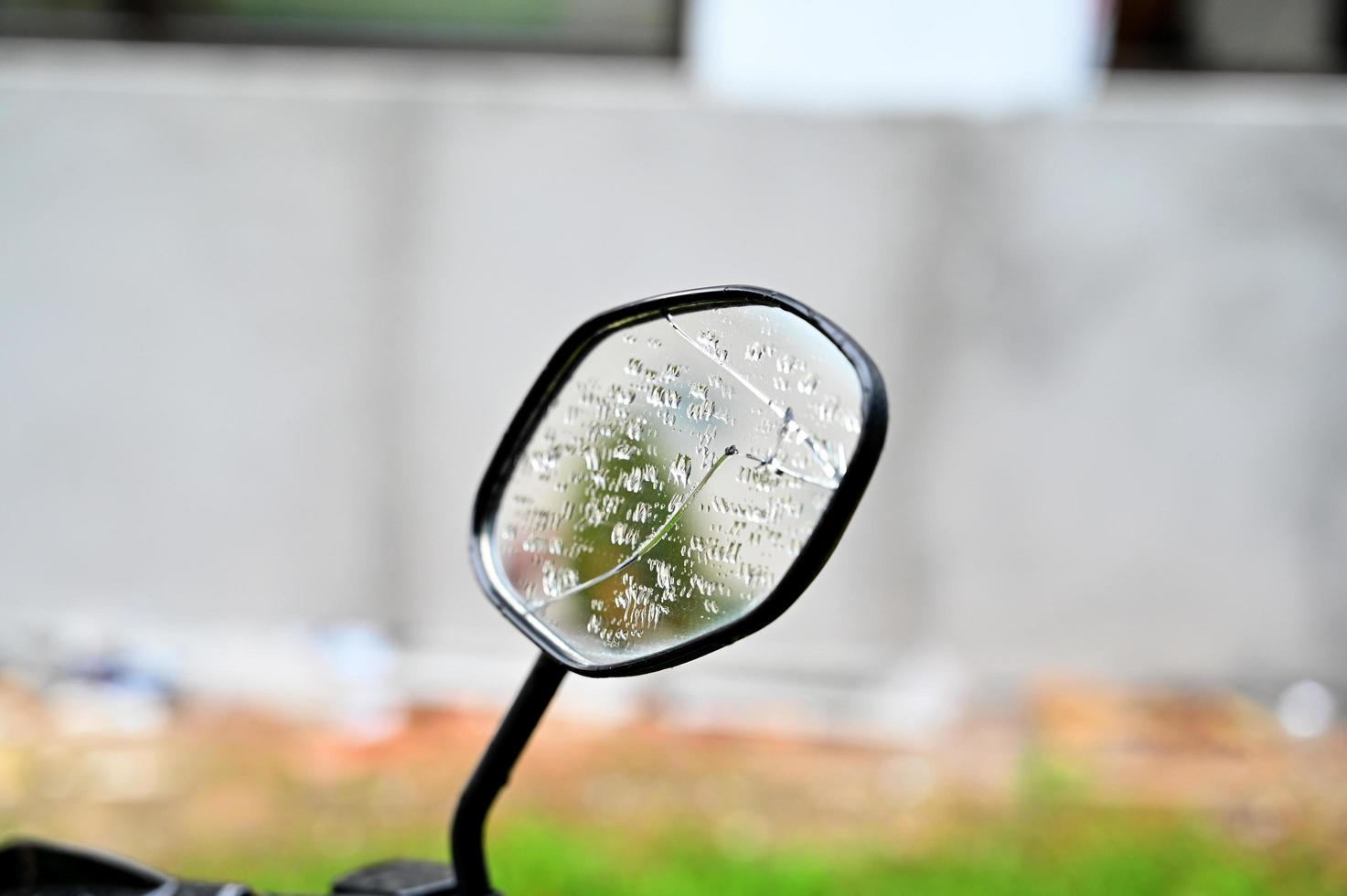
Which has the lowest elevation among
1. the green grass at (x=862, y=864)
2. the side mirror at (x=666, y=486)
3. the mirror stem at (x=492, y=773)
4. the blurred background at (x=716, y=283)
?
the mirror stem at (x=492, y=773)

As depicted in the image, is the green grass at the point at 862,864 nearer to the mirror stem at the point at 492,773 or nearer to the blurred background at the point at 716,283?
the blurred background at the point at 716,283

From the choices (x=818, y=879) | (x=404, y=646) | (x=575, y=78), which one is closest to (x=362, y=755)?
(x=404, y=646)

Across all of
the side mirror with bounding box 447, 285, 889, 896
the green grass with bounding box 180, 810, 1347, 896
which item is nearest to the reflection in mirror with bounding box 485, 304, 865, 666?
the side mirror with bounding box 447, 285, 889, 896

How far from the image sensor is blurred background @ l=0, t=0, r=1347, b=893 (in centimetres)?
354

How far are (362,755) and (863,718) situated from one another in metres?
1.36

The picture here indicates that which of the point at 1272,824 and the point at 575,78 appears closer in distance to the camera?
the point at 1272,824

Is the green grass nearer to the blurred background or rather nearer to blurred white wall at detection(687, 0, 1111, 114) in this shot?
the blurred background

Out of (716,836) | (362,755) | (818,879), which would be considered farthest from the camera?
(362,755)

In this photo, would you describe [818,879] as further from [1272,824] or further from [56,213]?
[56,213]

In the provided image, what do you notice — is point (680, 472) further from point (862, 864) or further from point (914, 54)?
point (914, 54)

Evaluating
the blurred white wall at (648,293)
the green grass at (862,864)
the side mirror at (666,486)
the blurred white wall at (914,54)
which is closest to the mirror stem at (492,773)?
the side mirror at (666,486)

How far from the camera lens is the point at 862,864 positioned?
2.84m

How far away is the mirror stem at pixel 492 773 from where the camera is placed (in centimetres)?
81

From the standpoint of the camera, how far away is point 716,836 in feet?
9.68
